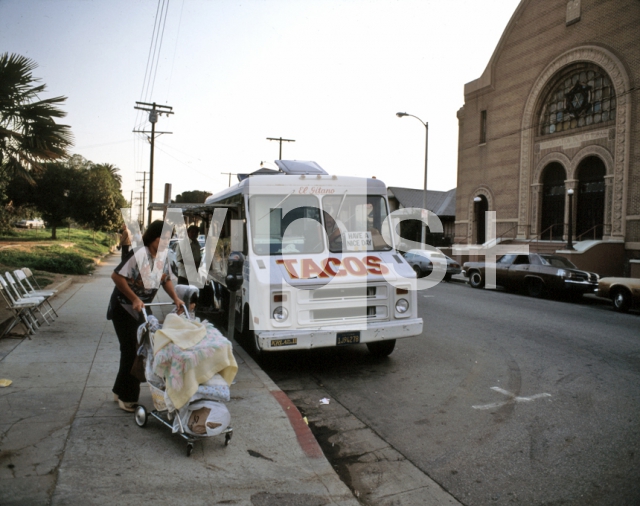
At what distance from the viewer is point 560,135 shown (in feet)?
87.0

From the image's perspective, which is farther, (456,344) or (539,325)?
(539,325)

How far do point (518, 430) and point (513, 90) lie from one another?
28.4 m

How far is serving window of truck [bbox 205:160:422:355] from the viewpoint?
6531 mm

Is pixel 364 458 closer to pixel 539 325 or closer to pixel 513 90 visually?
pixel 539 325

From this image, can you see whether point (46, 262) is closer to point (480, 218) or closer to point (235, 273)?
point (235, 273)

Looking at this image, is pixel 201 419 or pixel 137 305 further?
pixel 137 305

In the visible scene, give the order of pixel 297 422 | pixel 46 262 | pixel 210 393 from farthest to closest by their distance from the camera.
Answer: pixel 46 262
pixel 297 422
pixel 210 393

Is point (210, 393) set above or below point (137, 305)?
below

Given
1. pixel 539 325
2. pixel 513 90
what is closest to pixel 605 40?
pixel 513 90

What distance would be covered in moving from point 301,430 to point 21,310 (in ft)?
18.9

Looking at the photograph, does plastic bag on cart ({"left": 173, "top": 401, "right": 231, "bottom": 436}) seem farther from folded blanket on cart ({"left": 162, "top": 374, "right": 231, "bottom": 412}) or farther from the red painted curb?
the red painted curb

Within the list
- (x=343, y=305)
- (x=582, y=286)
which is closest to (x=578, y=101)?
(x=582, y=286)

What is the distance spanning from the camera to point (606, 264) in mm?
22609

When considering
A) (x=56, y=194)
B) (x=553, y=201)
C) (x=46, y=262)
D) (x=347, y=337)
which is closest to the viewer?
(x=347, y=337)
